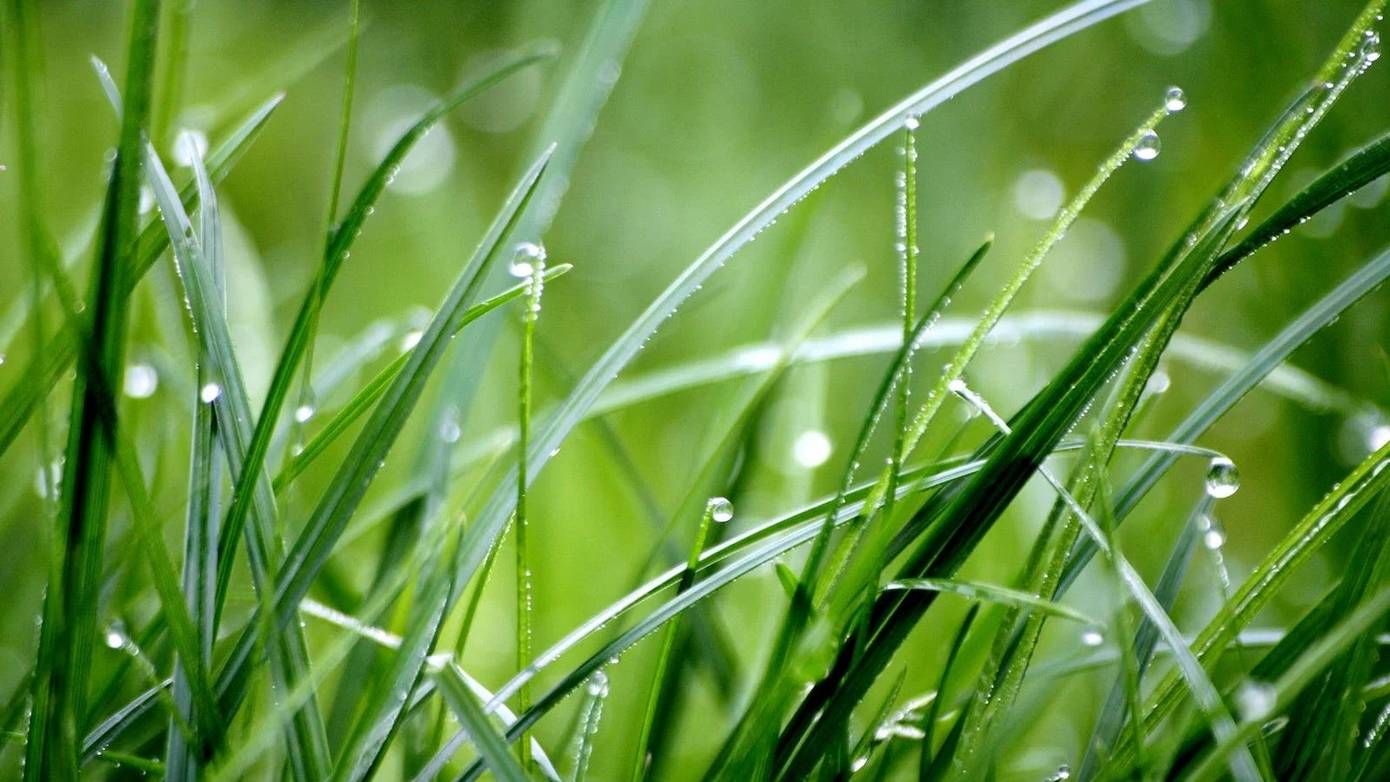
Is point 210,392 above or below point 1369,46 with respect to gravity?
above

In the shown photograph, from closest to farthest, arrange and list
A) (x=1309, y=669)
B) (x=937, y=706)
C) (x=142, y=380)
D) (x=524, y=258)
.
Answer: (x=1309, y=669), (x=937, y=706), (x=524, y=258), (x=142, y=380)

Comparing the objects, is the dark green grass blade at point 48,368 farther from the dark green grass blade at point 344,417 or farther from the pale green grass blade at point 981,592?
the pale green grass blade at point 981,592

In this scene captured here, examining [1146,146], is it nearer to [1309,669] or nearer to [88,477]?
[1309,669]

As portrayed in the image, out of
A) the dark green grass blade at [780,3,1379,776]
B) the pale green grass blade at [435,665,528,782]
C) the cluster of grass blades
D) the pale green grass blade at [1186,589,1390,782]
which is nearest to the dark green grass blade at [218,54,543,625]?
the cluster of grass blades

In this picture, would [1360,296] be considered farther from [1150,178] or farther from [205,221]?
[1150,178]

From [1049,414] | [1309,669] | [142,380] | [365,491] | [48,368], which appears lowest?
[1309,669]

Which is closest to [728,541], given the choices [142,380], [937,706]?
[937,706]

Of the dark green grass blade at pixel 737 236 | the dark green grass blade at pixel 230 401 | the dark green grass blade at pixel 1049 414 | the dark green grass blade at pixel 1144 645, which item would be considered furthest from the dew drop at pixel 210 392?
the dark green grass blade at pixel 1144 645
